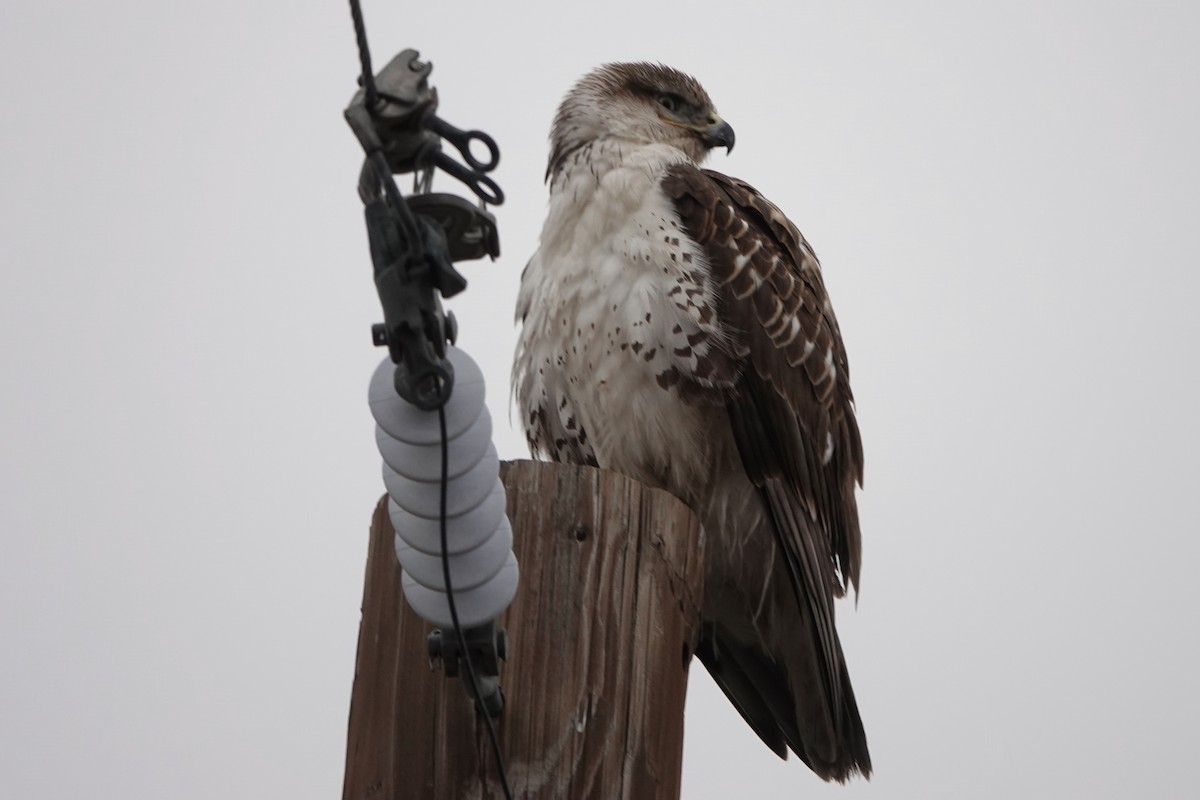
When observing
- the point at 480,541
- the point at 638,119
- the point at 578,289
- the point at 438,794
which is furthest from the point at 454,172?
the point at 638,119

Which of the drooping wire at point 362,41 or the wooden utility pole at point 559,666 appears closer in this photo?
the drooping wire at point 362,41

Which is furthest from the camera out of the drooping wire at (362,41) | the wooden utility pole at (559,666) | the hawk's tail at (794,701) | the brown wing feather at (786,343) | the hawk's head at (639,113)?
the hawk's head at (639,113)

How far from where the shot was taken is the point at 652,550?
286 centimetres

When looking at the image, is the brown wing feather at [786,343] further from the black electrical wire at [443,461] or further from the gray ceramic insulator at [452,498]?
the gray ceramic insulator at [452,498]

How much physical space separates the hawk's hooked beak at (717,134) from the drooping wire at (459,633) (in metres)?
3.24

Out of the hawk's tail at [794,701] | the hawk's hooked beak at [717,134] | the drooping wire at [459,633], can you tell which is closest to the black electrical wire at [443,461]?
the drooping wire at [459,633]

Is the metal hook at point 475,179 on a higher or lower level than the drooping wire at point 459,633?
higher

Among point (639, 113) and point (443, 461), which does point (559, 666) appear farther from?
point (639, 113)

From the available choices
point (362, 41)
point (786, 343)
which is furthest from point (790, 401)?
point (362, 41)

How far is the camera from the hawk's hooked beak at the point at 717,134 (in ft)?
17.5

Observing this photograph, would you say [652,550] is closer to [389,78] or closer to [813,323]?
[389,78]

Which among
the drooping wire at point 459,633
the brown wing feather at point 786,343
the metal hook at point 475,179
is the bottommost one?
the drooping wire at point 459,633

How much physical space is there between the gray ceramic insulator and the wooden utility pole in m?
0.38

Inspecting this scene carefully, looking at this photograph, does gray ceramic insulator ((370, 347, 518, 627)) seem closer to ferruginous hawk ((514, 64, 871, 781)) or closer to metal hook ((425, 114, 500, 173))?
metal hook ((425, 114, 500, 173))
